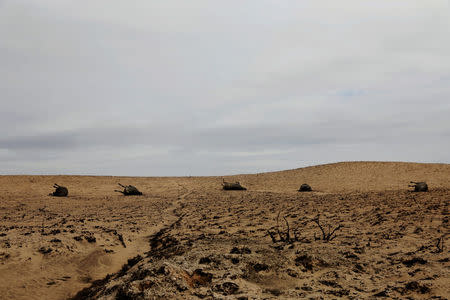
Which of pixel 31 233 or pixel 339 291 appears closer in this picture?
pixel 339 291

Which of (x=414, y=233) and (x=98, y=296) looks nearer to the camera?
(x=98, y=296)

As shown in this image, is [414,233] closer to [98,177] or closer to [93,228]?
[93,228]

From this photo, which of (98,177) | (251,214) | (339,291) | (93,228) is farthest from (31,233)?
(98,177)

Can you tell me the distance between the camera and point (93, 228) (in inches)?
293

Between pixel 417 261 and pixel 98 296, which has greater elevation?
pixel 417 261

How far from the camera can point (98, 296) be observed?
3.47 meters

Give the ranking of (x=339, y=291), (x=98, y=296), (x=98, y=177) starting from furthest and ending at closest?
1. (x=98, y=177)
2. (x=98, y=296)
3. (x=339, y=291)

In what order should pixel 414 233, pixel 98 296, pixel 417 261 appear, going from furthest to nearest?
pixel 414 233 → pixel 417 261 → pixel 98 296

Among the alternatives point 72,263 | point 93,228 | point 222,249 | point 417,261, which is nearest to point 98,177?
point 93,228

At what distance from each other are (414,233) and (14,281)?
6.71m

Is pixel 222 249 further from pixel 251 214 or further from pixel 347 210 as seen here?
pixel 347 210

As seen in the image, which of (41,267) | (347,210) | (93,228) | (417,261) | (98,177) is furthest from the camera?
(98,177)

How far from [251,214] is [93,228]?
14.0 ft

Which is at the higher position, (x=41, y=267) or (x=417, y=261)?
(x=417, y=261)
